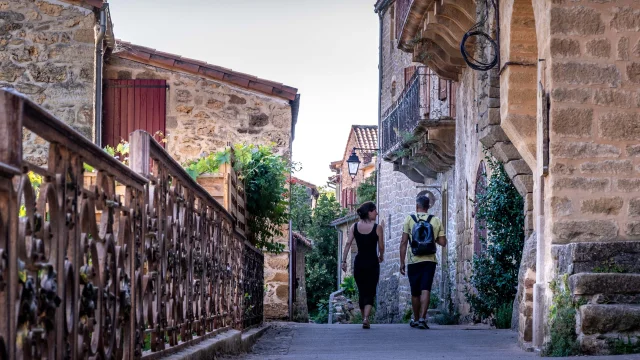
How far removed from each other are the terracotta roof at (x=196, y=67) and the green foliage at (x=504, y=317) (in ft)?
18.3

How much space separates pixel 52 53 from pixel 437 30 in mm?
5493

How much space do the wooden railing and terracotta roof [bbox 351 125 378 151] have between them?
3527 cm

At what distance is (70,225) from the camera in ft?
11.1

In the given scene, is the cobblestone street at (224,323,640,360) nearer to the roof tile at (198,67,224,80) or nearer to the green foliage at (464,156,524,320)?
the green foliage at (464,156,524,320)

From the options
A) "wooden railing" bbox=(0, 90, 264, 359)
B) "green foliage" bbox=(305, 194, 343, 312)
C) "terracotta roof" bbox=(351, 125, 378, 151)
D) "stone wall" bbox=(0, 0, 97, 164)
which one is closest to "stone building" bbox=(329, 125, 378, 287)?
"terracotta roof" bbox=(351, 125, 378, 151)

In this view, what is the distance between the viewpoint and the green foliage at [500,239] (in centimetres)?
1290

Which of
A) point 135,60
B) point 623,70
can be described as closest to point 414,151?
point 135,60

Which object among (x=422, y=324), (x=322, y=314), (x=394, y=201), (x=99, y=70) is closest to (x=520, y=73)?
(x=422, y=324)

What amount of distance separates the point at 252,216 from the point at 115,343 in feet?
32.0

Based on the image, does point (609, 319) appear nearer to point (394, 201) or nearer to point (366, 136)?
point (394, 201)

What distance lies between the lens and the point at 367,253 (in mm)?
13258

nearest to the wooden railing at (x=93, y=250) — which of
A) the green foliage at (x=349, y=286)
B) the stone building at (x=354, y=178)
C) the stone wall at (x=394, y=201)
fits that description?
the stone wall at (x=394, y=201)

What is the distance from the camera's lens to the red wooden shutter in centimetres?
1661

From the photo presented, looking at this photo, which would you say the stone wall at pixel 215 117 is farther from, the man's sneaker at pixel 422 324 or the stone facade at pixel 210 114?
the man's sneaker at pixel 422 324
